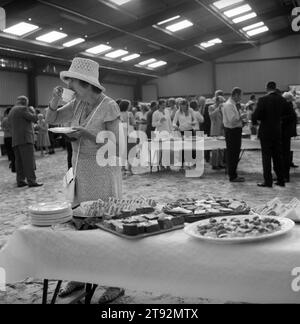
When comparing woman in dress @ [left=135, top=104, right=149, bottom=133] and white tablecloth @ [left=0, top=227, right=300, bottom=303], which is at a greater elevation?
woman in dress @ [left=135, top=104, right=149, bottom=133]

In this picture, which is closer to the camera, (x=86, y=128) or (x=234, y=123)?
(x=86, y=128)

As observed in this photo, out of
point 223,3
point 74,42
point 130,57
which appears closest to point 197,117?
point 223,3

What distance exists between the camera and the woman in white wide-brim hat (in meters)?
2.24

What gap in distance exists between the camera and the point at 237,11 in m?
13.1

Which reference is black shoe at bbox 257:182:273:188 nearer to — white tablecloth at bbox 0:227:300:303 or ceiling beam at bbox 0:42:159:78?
white tablecloth at bbox 0:227:300:303

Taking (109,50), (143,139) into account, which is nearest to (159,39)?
(109,50)

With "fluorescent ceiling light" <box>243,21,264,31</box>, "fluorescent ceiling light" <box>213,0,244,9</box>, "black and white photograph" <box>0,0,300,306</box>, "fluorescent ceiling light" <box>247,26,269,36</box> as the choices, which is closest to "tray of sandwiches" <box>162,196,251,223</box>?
"black and white photograph" <box>0,0,300,306</box>

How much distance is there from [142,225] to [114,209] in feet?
1.00

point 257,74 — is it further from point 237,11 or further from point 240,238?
point 240,238

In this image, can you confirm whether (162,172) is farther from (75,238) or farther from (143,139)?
(75,238)

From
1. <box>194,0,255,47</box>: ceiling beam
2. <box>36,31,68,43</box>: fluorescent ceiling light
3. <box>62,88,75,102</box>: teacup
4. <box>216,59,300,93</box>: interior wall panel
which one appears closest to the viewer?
<box>62,88,75,102</box>: teacup

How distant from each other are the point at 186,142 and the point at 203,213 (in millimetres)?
5168

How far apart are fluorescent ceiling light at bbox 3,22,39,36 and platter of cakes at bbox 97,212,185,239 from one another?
30.9ft

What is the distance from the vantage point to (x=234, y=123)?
19.5ft
